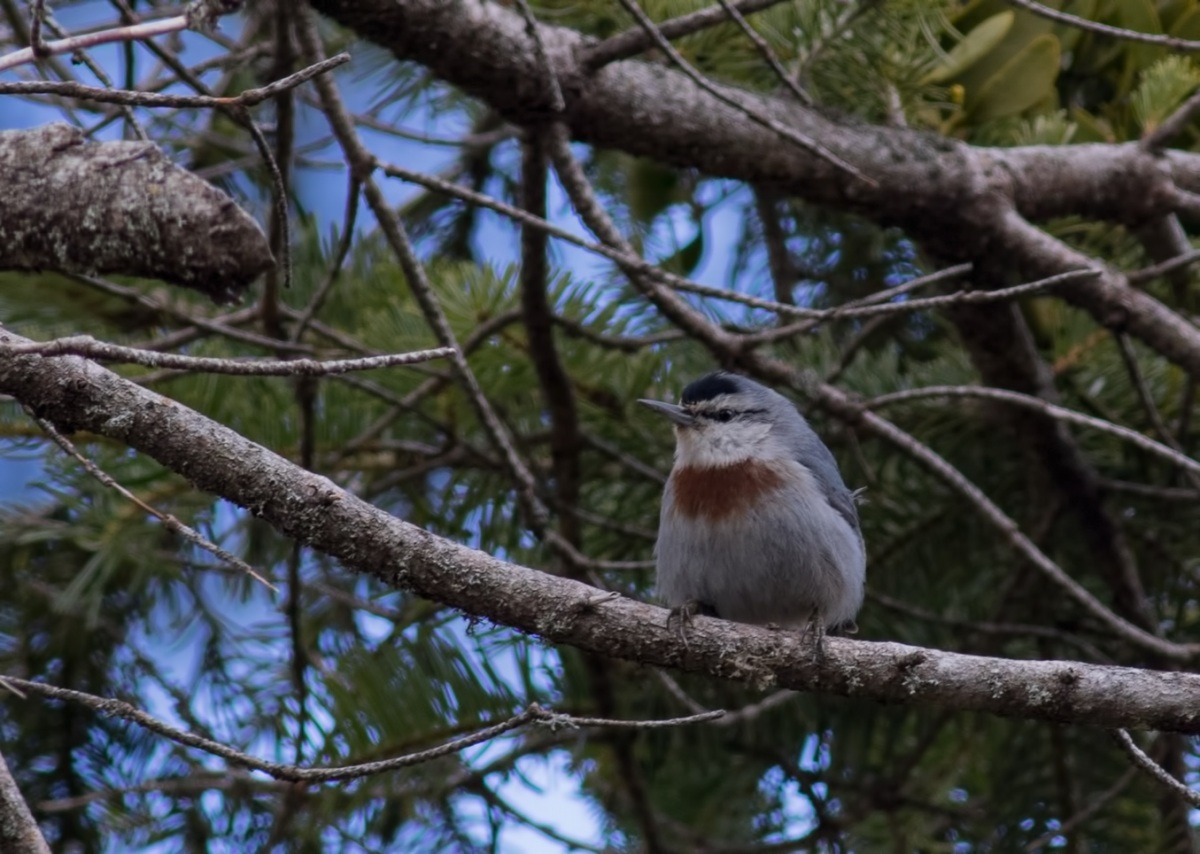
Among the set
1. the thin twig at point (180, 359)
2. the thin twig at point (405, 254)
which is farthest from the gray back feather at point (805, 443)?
the thin twig at point (180, 359)

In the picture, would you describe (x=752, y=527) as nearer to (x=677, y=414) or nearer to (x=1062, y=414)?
(x=677, y=414)

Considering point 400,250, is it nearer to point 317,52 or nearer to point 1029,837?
point 317,52

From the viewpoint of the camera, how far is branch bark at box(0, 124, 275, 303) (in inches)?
94.1

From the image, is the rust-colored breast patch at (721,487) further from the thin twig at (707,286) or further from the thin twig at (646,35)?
the thin twig at (646,35)

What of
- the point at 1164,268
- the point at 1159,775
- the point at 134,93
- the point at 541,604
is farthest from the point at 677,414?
the point at 134,93

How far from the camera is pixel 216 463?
2041 mm

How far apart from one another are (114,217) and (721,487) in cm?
183

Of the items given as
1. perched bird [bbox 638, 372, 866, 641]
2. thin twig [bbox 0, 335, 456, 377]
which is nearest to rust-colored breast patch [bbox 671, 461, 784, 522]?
perched bird [bbox 638, 372, 866, 641]

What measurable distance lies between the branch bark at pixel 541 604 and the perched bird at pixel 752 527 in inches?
37.0

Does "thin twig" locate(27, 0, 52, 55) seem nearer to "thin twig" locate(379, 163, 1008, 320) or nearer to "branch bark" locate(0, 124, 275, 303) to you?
"branch bark" locate(0, 124, 275, 303)

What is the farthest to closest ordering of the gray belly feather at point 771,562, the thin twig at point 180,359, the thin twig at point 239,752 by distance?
the gray belly feather at point 771,562
the thin twig at point 239,752
the thin twig at point 180,359

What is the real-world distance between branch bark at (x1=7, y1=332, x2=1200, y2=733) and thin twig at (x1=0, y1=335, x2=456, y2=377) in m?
0.19

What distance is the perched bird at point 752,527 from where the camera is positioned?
3.46 metres

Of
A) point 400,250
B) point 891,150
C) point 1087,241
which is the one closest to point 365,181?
point 400,250
